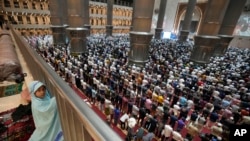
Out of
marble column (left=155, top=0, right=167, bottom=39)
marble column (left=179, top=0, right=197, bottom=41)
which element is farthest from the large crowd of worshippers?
marble column (left=155, top=0, right=167, bottom=39)

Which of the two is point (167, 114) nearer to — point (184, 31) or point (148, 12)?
point (148, 12)

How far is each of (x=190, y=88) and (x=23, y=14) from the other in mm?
30246

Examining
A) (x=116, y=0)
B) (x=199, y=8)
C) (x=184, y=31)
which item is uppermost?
(x=116, y=0)

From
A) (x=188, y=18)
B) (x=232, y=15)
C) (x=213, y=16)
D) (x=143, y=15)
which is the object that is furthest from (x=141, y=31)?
(x=188, y=18)

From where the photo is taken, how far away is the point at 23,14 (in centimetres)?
2541

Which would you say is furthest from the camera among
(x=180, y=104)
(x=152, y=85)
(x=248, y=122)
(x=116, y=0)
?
(x=116, y=0)

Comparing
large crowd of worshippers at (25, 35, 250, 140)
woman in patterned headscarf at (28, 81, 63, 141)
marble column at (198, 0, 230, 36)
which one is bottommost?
large crowd of worshippers at (25, 35, 250, 140)

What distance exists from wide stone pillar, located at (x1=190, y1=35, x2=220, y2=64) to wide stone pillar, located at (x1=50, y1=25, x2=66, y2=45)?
1726 centimetres

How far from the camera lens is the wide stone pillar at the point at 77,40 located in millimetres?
14227

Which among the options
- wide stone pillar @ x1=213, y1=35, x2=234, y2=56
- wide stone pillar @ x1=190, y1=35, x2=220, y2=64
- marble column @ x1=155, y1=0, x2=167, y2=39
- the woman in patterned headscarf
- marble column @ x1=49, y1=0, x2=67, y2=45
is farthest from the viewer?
marble column @ x1=155, y1=0, x2=167, y2=39

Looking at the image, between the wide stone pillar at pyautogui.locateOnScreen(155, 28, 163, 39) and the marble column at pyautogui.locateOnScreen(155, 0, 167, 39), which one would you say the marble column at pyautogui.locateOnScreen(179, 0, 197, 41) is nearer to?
the marble column at pyautogui.locateOnScreen(155, 0, 167, 39)

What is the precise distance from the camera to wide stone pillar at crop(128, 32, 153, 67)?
1159 cm

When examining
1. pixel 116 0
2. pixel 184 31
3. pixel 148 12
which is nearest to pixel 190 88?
pixel 148 12

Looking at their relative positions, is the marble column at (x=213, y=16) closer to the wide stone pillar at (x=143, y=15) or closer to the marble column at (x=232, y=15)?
the wide stone pillar at (x=143, y=15)
